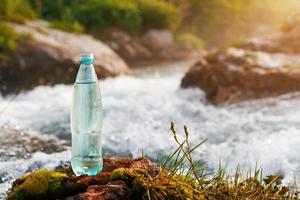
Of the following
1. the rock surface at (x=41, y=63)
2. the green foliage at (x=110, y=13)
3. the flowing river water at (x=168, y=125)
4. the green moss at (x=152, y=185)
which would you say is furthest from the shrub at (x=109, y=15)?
the green moss at (x=152, y=185)

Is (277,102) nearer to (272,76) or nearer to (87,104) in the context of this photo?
(272,76)

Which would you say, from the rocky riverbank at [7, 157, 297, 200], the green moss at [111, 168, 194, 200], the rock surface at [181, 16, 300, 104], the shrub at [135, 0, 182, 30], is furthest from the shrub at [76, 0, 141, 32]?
the green moss at [111, 168, 194, 200]

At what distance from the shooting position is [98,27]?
19703 mm

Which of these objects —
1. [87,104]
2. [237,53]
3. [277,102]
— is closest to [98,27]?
[237,53]

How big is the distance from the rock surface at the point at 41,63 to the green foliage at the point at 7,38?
0.50 ft

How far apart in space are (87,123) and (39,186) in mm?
496

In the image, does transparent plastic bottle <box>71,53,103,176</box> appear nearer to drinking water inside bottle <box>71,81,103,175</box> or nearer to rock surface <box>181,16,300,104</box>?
drinking water inside bottle <box>71,81,103,175</box>

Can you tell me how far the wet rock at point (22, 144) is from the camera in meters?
6.66

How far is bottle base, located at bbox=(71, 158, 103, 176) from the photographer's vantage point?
3.78 meters

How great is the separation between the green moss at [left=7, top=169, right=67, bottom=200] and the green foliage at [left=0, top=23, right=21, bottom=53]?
1027cm

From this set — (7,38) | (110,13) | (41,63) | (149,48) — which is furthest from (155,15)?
(41,63)

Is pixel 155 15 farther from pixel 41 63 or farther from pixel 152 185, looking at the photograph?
pixel 152 185

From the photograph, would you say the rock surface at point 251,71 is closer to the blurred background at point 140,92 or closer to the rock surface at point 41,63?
the blurred background at point 140,92

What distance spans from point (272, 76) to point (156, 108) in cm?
177
